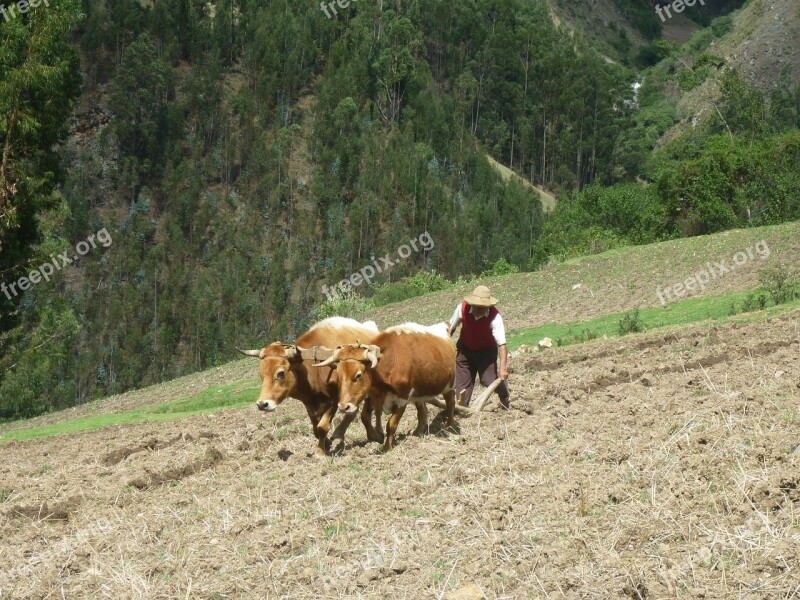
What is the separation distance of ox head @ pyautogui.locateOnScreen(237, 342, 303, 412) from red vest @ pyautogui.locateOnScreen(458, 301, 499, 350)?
219 cm

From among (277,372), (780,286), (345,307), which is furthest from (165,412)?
(345,307)

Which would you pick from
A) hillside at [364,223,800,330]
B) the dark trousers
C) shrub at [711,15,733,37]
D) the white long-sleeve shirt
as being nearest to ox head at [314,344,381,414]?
the white long-sleeve shirt

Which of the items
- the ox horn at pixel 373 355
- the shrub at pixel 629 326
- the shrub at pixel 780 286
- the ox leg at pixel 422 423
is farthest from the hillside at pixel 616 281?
the ox horn at pixel 373 355

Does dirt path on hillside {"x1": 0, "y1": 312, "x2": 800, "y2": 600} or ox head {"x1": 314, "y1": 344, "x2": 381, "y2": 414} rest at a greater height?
ox head {"x1": 314, "y1": 344, "x2": 381, "y2": 414}

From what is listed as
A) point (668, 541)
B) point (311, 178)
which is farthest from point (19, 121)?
point (311, 178)

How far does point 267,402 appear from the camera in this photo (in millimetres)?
11758

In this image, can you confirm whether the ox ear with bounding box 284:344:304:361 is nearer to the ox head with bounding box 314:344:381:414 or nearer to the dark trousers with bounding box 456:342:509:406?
the ox head with bounding box 314:344:381:414

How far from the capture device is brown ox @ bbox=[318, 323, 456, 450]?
37.6 ft

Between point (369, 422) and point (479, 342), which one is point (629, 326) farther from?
point (369, 422)

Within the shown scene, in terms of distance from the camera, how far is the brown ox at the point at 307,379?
1195 centimetres

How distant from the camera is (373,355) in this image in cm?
1146

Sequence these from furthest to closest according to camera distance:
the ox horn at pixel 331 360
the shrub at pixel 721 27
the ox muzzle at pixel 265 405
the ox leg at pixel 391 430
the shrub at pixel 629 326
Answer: the shrub at pixel 721 27 < the shrub at pixel 629 326 < the ox leg at pixel 391 430 < the ox muzzle at pixel 265 405 < the ox horn at pixel 331 360

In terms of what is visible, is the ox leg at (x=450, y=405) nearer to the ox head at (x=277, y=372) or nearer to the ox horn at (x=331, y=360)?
the ox horn at (x=331, y=360)

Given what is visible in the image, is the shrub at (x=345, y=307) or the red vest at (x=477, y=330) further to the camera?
the shrub at (x=345, y=307)
